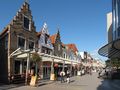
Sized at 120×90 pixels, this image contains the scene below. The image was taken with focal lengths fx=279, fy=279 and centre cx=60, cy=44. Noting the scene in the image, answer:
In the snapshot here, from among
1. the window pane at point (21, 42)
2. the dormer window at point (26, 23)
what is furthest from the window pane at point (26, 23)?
the window pane at point (21, 42)

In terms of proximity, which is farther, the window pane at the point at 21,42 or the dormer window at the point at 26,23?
the dormer window at the point at 26,23

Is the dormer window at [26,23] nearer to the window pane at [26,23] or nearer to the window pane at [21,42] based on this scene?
the window pane at [26,23]

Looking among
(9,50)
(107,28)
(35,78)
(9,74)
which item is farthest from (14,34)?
(107,28)

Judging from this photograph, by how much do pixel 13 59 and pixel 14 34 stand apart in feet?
9.65

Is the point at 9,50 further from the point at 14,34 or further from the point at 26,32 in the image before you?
the point at 26,32

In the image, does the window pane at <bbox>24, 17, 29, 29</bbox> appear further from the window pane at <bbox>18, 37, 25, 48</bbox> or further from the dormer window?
the window pane at <bbox>18, 37, 25, 48</bbox>

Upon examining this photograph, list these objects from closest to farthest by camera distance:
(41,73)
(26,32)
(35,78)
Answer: (35,78) < (26,32) < (41,73)

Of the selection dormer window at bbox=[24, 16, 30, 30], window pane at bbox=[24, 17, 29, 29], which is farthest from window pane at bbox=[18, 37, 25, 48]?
window pane at bbox=[24, 17, 29, 29]

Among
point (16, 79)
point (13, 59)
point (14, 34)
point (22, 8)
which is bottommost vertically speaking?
point (16, 79)

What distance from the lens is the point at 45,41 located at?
43531 millimetres

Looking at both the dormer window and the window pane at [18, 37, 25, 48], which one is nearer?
the window pane at [18, 37, 25, 48]

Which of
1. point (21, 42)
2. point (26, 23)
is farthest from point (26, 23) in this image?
point (21, 42)

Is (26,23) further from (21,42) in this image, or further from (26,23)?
(21,42)

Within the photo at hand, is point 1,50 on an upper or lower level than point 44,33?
lower
